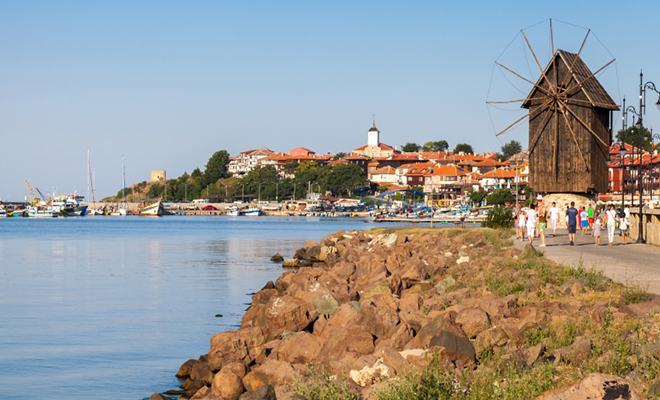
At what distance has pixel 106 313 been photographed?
22281 mm

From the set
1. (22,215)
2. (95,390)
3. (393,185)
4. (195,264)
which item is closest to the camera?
(95,390)

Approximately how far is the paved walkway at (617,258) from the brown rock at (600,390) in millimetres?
6832

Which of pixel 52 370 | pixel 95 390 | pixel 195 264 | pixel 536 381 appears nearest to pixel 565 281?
pixel 536 381

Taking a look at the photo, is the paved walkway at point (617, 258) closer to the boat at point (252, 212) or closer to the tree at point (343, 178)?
the boat at point (252, 212)

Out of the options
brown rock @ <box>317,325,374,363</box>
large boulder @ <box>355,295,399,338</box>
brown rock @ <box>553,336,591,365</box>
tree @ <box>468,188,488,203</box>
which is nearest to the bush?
large boulder @ <box>355,295,399,338</box>

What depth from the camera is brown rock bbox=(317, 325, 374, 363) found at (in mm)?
11586

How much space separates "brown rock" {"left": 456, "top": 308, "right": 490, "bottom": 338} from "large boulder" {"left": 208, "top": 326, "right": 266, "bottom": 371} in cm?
385

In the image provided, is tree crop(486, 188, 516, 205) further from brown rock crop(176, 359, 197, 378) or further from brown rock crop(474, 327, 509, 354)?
brown rock crop(474, 327, 509, 354)

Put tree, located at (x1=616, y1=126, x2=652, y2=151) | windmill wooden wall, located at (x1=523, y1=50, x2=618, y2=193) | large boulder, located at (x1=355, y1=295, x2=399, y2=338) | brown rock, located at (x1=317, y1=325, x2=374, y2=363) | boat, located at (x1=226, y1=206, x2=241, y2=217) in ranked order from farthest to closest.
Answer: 1. boat, located at (x1=226, y1=206, x2=241, y2=217)
2. windmill wooden wall, located at (x1=523, y1=50, x2=618, y2=193)
3. tree, located at (x1=616, y1=126, x2=652, y2=151)
4. large boulder, located at (x1=355, y1=295, x2=399, y2=338)
5. brown rock, located at (x1=317, y1=325, x2=374, y2=363)

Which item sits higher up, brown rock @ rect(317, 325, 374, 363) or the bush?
the bush

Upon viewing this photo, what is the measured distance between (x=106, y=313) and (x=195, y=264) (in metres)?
18.6

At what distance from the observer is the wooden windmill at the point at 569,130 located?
42.3m

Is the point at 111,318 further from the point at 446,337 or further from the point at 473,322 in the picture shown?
the point at 446,337

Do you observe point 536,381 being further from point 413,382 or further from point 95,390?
point 95,390
